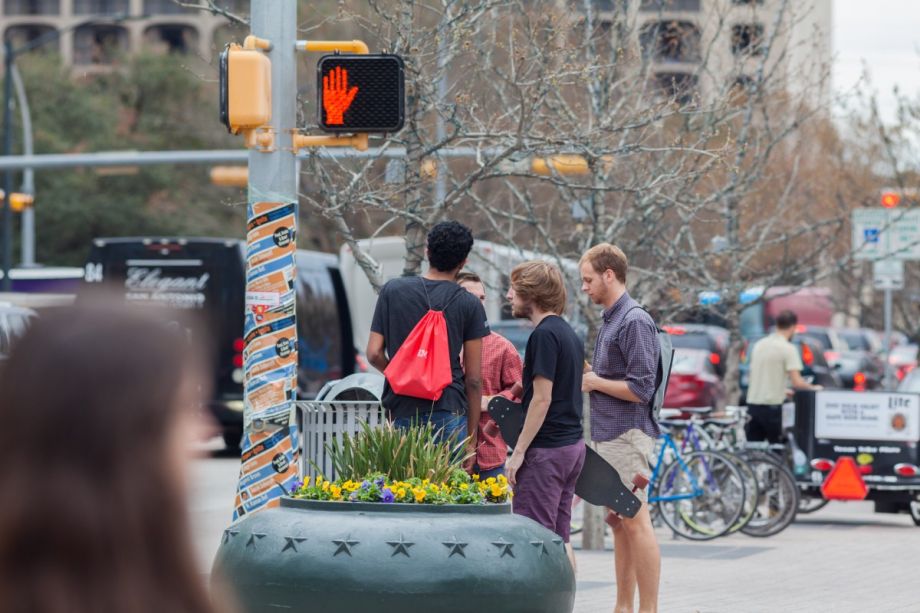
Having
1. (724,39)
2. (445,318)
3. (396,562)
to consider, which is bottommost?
(396,562)

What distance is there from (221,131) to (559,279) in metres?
44.4

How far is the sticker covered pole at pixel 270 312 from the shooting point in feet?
29.6

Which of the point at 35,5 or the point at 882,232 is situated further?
the point at 35,5

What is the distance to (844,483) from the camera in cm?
1484

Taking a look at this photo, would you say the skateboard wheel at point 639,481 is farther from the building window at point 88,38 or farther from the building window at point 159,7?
the building window at point 159,7

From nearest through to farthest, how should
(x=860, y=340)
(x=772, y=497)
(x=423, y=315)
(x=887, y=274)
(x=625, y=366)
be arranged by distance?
(x=423, y=315)
(x=625, y=366)
(x=772, y=497)
(x=887, y=274)
(x=860, y=340)

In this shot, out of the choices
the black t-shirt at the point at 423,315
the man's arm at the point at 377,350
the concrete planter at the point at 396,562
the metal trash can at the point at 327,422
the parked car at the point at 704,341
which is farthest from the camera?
the parked car at the point at 704,341

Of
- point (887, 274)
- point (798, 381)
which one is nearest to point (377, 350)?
point (798, 381)

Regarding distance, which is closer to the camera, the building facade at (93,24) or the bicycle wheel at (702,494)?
the bicycle wheel at (702,494)

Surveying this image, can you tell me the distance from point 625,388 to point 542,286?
62 centimetres

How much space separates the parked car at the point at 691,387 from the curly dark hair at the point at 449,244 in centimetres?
1632

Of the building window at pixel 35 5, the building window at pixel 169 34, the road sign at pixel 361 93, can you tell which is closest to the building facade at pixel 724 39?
the road sign at pixel 361 93

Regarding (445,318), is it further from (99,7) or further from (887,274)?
Answer: (99,7)

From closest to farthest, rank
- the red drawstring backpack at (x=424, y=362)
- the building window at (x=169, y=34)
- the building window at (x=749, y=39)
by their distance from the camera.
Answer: the red drawstring backpack at (x=424, y=362), the building window at (x=749, y=39), the building window at (x=169, y=34)
